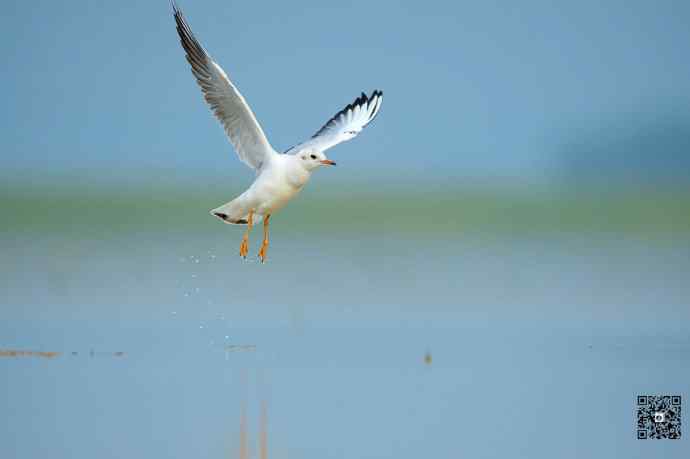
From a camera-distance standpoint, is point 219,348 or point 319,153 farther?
point 219,348

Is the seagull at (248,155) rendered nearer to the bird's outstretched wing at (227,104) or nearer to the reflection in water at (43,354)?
the bird's outstretched wing at (227,104)

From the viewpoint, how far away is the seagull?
1218 centimetres

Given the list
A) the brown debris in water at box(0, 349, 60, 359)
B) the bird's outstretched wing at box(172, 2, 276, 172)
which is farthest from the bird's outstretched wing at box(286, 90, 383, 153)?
the brown debris in water at box(0, 349, 60, 359)

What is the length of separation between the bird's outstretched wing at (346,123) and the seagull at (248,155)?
0.65m

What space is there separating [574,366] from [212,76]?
3.59 m

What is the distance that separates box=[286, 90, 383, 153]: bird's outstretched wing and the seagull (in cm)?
65

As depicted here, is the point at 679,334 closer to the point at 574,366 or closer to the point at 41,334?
the point at 574,366

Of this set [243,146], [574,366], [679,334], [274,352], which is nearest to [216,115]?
[243,146]

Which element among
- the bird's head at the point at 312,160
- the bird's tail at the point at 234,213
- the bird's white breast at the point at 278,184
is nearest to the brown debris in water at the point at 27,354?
the bird's tail at the point at 234,213

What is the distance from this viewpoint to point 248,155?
12.9 m

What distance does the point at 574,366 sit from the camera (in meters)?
12.6

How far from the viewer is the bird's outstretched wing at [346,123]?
13539 millimetres

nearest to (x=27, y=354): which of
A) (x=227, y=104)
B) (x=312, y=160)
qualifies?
(x=227, y=104)

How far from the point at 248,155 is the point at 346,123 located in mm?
1552
